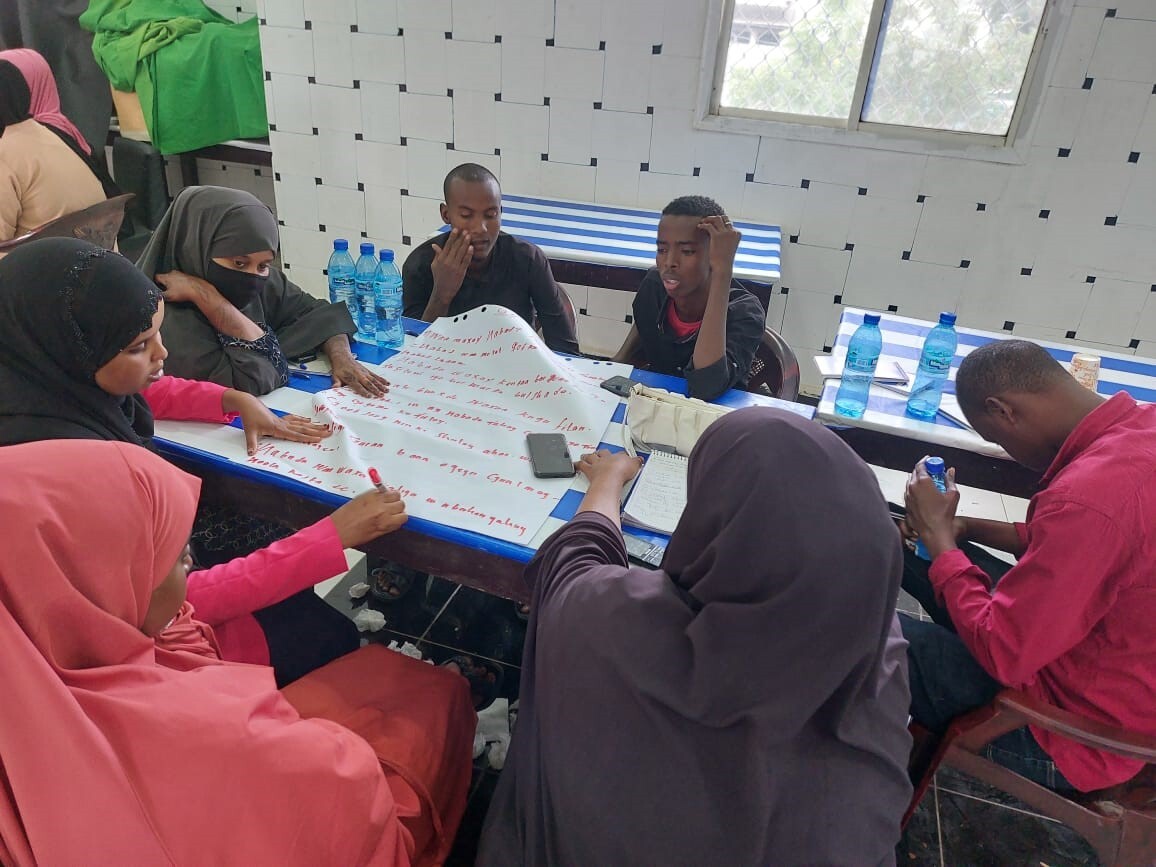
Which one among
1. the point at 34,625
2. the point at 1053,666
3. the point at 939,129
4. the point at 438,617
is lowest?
the point at 438,617

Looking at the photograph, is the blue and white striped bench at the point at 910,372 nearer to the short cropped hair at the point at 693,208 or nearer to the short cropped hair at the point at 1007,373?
the short cropped hair at the point at 1007,373

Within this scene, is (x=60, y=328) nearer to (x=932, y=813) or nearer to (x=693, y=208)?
(x=693, y=208)

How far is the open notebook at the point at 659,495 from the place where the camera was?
1.39m

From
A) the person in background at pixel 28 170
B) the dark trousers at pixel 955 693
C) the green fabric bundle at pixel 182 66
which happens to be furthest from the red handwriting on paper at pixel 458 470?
the green fabric bundle at pixel 182 66

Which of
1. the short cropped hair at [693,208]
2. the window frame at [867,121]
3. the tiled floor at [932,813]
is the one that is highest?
the window frame at [867,121]

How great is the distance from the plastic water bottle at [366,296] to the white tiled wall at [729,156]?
1.74 metres

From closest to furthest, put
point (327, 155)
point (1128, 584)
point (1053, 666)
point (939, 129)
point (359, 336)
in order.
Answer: point (1128, 584) < point (1053, 666) < point (359, 336) < point (939, 129) < point (327, 155)

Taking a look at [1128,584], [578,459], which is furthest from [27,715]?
[1128,584]

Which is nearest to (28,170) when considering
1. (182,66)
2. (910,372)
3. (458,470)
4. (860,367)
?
(182,66)

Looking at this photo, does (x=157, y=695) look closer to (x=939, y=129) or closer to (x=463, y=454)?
(x=463, y=454)

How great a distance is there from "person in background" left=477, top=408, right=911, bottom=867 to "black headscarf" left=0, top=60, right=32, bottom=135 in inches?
132

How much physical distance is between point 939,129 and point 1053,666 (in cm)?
268

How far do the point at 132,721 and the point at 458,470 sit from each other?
775mm

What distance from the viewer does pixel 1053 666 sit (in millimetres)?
1321
